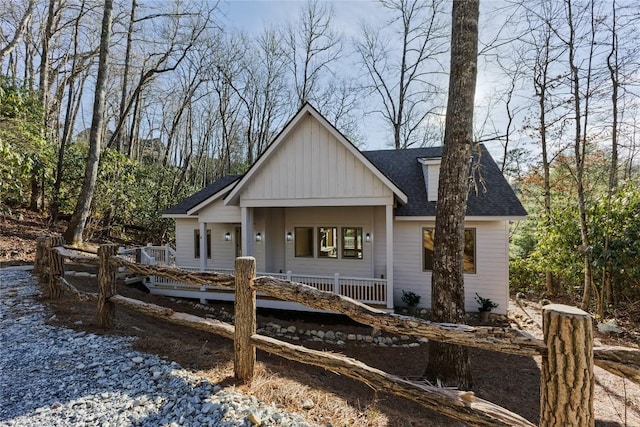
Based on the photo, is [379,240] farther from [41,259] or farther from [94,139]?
[94,139]

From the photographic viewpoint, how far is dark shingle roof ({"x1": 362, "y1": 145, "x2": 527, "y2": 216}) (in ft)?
30.6

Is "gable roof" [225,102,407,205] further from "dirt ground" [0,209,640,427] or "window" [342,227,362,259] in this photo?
"dirt ground" [0,209,640,427]

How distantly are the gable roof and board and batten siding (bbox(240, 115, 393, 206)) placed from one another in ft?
0.39

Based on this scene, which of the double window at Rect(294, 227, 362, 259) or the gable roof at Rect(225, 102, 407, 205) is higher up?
the gable roof at Rect(225, 102, 407, 205)

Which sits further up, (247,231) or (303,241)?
(247,231)

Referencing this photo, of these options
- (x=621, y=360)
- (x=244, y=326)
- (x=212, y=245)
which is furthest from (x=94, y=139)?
(x=621, y=360)

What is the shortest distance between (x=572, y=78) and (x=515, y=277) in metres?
8.13

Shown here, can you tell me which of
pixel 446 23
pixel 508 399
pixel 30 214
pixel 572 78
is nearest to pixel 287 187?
pixel 508 399

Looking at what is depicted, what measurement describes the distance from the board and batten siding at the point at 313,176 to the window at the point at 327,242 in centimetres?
230

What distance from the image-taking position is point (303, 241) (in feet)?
38.3

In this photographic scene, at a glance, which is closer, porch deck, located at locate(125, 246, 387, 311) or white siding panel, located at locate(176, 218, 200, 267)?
porch deck, located at locate(125, 246, 387, 311)

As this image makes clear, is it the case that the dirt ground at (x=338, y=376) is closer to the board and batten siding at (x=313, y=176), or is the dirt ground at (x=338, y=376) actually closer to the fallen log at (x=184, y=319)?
the fallen log at (x=184, y=319)

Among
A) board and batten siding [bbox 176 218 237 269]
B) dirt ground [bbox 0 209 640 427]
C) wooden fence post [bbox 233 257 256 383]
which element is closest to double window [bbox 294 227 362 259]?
dirt ground [bbox 0 209 640 427]

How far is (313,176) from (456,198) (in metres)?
4.91
